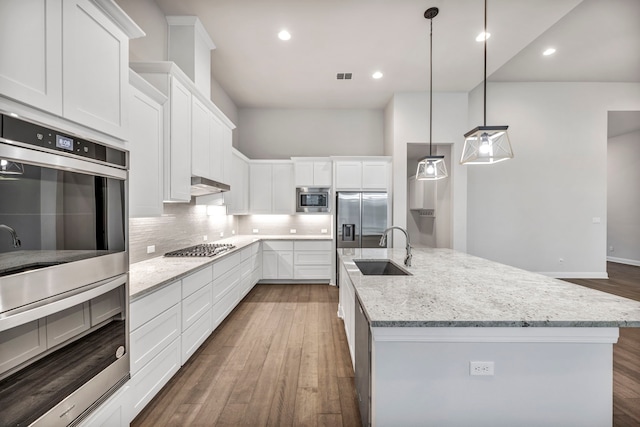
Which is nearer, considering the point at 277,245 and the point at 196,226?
the point at 196,226

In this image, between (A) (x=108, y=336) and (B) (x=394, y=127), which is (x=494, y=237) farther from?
Answer: (A) (x=108, y=336)

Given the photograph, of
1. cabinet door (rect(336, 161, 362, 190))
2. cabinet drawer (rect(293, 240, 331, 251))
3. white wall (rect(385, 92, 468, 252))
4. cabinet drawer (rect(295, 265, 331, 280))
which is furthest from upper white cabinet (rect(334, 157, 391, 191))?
cabinet drawer (rect(295, 265, 331, 280))

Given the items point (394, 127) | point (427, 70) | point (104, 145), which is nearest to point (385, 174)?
point (394, 127)

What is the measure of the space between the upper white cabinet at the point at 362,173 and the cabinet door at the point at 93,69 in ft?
12.1

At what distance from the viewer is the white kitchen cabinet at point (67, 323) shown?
101 centimetres

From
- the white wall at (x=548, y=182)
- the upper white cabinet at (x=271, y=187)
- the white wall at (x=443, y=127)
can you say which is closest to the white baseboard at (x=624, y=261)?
the white wall at (x=548, y=182)

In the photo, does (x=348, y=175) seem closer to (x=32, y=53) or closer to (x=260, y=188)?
(x=260, y=188)

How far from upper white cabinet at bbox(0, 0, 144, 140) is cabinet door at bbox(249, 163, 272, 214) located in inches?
140

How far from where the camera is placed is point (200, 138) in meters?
2.82

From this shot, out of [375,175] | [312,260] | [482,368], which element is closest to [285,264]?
[312,260]

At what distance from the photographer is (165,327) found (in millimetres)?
1905

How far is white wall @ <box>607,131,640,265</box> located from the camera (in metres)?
6.36

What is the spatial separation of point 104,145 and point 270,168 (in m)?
3.87

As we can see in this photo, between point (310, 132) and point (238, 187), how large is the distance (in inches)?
80.5
